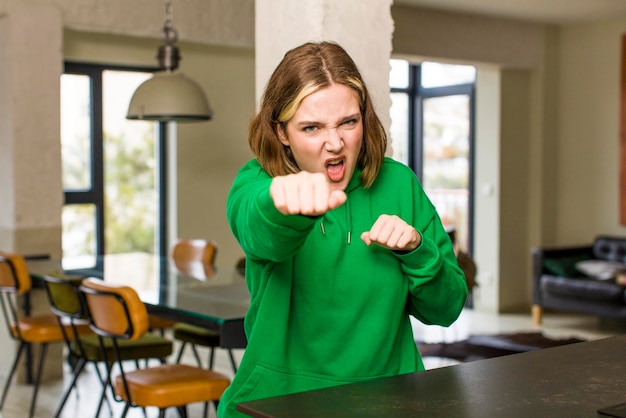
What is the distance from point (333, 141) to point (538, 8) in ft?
21.2

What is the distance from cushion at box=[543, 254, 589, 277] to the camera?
7770 millimetres

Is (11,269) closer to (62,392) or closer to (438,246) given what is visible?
(62,392)

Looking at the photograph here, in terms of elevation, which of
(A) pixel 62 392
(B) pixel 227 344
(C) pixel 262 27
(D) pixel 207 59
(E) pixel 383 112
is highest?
(D) pixel 207 59

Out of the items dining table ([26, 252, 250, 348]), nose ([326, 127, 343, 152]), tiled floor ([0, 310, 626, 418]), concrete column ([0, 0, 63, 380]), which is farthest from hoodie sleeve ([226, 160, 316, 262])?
concrete column ([0, 0, 63, 380])

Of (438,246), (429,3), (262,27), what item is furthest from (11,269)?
(429,3)

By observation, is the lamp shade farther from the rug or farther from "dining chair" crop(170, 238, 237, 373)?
the rug

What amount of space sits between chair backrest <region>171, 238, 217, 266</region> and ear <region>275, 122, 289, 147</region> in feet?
12.2

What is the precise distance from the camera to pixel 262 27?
272 cm

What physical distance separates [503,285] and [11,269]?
5070 mm

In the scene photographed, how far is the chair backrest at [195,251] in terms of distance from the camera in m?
5.43

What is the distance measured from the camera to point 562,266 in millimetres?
7785

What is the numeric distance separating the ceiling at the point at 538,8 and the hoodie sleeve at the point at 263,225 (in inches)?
239

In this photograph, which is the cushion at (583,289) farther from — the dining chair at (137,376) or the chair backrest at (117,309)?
the chair backrest at (117,309)

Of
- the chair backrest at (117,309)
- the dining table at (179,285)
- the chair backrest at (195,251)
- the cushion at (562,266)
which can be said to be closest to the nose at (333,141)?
the dining table at (179,285)
